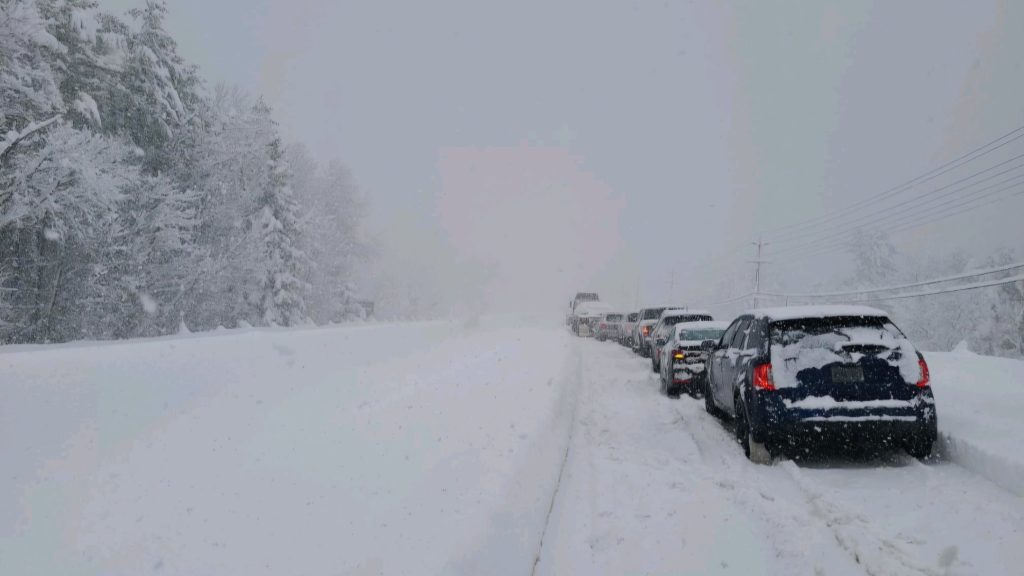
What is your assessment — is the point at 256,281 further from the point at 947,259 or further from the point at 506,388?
the point at 947,259

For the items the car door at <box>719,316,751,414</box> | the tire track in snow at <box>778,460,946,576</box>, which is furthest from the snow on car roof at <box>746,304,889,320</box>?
the tire track in snow at <box>778,460,946,576</box>

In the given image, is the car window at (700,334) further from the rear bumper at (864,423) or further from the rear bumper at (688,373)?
the rear bumper at (864,423)

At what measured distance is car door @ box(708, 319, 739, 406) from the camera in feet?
29.9

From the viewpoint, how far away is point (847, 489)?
569cm

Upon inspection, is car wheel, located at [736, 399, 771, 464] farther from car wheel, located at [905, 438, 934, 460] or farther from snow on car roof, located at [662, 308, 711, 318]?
snow on car roof, located at [662, 308, 711, 318]

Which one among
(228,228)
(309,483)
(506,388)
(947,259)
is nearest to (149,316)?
(228,228)

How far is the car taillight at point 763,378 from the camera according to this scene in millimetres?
6746

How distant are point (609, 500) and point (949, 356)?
1067 centimetres

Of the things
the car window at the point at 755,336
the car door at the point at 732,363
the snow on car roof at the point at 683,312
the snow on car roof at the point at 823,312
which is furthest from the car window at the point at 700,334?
the snow on car roof at the point at 823,312

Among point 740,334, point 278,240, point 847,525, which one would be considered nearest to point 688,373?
point 740,334

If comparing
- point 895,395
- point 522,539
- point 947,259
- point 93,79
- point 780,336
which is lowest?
point 522,539

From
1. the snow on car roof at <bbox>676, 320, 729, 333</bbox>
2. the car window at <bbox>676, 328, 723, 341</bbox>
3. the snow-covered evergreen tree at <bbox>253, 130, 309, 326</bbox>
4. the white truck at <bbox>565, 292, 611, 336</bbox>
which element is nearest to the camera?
the car window at <bbox>676, 328, 723, 341</bbox>

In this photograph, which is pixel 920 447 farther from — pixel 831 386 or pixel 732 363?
pixel 732 363

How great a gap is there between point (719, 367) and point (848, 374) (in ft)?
9.90
